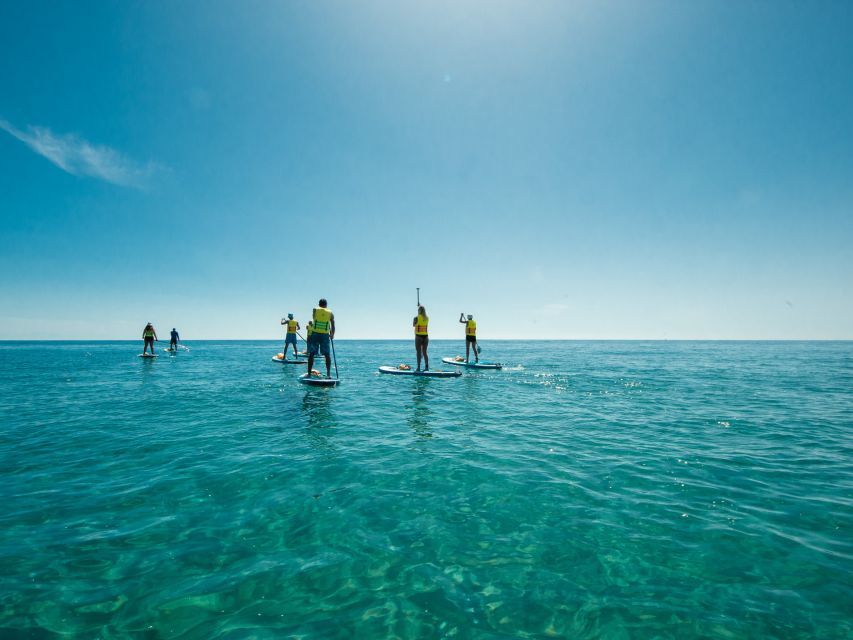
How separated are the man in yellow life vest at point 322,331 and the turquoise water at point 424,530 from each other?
268 inches

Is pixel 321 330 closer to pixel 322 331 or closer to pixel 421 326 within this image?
pixel 322 331

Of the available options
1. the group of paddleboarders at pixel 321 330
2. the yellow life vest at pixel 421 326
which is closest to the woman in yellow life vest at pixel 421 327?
the yellow life vest at pixel 421 326

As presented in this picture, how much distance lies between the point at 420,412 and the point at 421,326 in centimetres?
910

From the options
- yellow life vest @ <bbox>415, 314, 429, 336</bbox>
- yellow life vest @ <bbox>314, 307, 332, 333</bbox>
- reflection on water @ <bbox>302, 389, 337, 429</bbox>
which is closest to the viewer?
reflection on water @ <bbox>302, 389, 337, 429</bbox>

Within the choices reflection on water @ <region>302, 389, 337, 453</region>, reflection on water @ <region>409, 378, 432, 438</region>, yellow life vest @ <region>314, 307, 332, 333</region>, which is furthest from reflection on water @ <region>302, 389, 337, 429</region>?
yellow life vest @ <region>314, 307, 332, 333</region>

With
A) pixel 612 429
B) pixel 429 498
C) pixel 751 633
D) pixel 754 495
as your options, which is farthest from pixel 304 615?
pixel 612 429

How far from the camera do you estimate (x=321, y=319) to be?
1680cm

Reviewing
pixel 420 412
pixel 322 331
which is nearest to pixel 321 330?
pixel 322 331

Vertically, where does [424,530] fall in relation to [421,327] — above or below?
below

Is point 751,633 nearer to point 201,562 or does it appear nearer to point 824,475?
point 201,562

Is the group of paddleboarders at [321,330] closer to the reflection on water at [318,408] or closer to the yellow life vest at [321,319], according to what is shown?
the yellow life vest at [321,319]

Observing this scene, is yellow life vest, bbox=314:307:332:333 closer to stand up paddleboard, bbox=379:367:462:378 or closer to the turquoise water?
the turquoise water

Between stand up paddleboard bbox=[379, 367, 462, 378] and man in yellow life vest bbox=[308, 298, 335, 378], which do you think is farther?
stand up paddleboard bbox=[379, 367, 462, 378]

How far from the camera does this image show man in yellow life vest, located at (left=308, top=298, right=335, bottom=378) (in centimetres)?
1672
